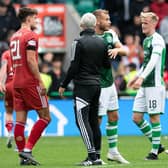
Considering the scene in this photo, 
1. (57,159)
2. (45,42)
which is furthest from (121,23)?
(57,159)

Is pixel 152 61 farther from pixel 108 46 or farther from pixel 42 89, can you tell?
pixel 42 89

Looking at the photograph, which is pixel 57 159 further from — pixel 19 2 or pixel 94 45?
pixel 19 2

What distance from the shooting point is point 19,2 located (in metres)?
26.1

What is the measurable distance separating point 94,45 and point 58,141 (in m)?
6.21

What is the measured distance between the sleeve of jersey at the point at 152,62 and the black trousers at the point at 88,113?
980 millimetres

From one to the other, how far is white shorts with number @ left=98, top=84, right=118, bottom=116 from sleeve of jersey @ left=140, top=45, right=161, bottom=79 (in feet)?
2.15

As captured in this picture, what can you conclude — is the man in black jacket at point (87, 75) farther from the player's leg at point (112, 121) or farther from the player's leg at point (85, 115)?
the player's leg at point (112, 121)

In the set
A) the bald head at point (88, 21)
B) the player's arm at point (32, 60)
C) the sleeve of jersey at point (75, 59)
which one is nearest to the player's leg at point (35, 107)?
the player's arm at point (32, 60)

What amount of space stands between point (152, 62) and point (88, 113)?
1.42m

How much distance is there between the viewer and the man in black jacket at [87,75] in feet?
44.1

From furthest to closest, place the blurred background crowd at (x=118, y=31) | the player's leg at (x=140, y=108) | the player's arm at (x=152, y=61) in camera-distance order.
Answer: the blurred background crowd at (x=118, y=31), the player's leg at (x=140, y=108), the player's arm at (x=152, y=61)

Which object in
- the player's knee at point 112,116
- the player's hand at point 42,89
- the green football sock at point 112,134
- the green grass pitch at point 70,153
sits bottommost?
the green grass pitch at point 70,153

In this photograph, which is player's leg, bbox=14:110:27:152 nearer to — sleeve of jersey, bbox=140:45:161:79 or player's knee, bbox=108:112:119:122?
player's knee, bbox=108:112:119:122

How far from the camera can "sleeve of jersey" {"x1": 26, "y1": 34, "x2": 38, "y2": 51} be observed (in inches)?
Result: 547
